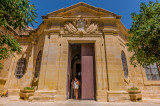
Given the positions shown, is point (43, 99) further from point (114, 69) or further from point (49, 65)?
point (114, 69)

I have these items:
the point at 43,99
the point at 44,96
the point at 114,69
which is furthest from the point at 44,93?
the point at 114,69

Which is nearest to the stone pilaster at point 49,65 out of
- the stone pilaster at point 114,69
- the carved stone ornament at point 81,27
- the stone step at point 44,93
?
the stone step at point 44,93

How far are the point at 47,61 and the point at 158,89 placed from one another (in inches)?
396

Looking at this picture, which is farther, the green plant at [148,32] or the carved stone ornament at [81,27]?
the carved stone ornament at [81,27]

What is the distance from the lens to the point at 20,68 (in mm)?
10703

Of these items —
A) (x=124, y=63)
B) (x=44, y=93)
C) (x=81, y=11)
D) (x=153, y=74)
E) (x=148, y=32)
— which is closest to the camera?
(x=148, y=32)

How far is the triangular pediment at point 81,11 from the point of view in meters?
8.46

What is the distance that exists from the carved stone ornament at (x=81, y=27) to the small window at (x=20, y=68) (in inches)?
253

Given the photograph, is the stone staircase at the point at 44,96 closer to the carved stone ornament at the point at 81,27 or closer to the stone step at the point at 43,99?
the stone step at the point at 43,99

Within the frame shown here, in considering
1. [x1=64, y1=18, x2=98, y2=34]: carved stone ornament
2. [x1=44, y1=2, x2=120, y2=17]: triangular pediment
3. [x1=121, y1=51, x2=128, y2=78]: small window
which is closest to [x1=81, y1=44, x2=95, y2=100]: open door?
[x1=64, y1=18, x2=98, y2=34]: carved stone ornament

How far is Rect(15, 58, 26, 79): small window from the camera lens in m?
10.4

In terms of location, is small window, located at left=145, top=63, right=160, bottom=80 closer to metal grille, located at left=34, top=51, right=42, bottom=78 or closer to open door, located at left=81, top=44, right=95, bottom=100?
open door, located at left=81, top=44, right=95, bottom=100

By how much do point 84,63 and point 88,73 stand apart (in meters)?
0.82

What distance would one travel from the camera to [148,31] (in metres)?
5.08
